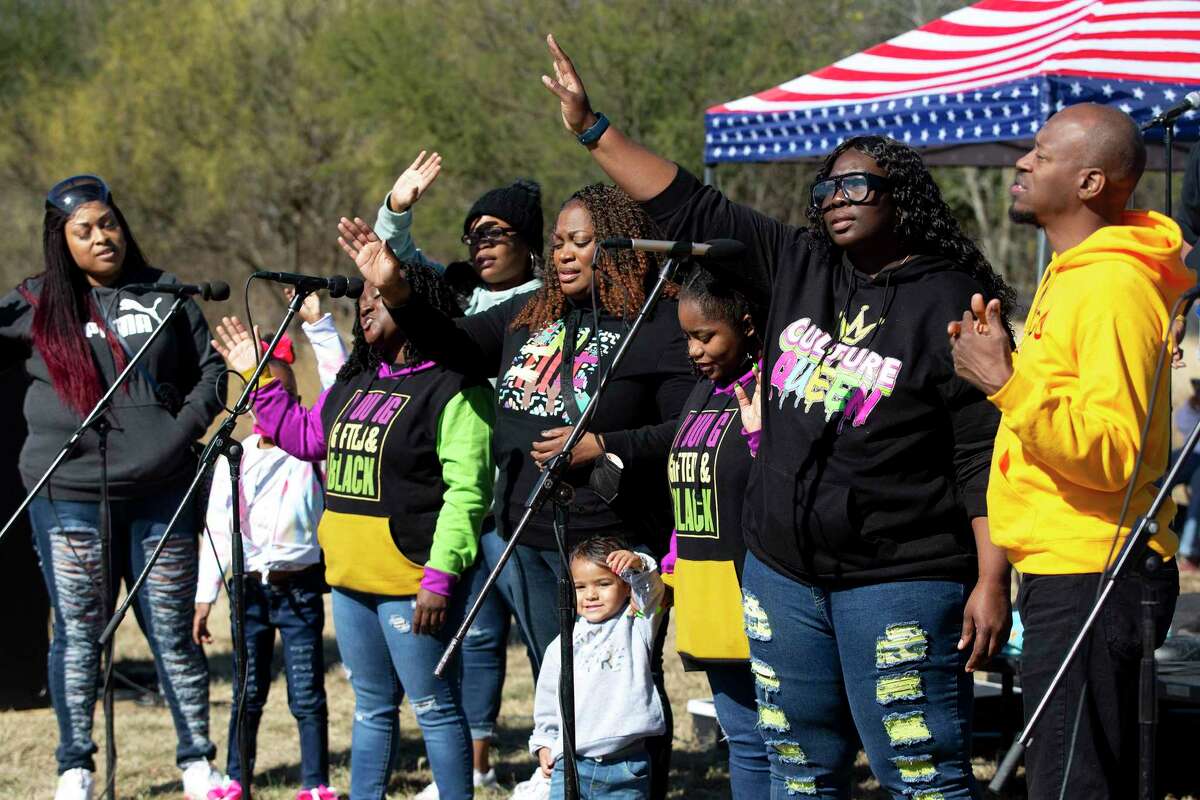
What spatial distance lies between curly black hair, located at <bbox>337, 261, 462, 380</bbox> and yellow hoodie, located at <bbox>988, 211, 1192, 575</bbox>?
7.41 feet

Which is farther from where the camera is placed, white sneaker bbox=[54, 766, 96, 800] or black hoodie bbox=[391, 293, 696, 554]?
white sneaker bbox=[54, 766, 96, 800]

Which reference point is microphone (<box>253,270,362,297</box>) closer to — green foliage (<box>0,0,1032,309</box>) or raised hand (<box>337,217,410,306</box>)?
raised hand (<box>337,217,410,306</box>)

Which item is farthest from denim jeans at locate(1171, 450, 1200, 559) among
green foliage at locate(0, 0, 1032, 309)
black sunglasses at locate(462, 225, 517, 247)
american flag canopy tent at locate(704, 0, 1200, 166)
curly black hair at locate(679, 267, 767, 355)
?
green foliage at locate(0, 0, 1032, 309)

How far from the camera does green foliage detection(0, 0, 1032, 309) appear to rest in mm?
21375

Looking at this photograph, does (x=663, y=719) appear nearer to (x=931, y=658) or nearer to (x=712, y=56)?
(x=931, y=658)

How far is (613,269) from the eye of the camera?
4426 mm

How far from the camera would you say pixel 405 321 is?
4.32 m

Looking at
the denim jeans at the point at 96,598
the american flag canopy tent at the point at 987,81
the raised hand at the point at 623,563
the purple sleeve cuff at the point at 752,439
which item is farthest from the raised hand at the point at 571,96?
the american flag canopy tent at the point at 987,81

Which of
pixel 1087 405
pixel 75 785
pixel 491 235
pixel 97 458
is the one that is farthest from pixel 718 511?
pixel 75 785

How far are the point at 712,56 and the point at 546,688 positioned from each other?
1809cm

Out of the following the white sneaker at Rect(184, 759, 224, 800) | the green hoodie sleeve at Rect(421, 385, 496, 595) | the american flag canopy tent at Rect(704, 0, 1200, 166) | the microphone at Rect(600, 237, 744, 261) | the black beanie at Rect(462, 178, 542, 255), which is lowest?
the white sneaker at Rect(184, 759, 224, 800)

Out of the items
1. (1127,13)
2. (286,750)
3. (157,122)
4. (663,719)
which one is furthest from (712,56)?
(663,719)

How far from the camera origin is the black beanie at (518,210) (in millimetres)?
5238

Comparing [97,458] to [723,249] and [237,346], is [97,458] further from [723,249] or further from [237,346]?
[723,249]
